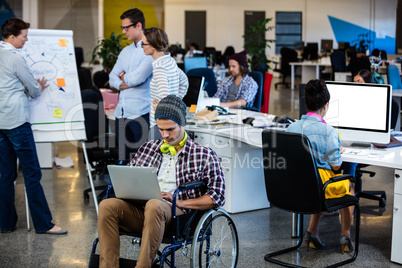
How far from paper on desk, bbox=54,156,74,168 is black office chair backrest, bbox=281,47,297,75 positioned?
31.7 ft

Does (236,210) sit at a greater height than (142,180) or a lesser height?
lesser

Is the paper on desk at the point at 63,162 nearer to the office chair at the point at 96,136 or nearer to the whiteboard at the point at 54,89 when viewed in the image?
the office chair at the point at 96,136

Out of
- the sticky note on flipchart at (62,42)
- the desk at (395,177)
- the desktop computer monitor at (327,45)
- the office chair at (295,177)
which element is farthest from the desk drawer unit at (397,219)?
the desktop computer monitor at (327,45)

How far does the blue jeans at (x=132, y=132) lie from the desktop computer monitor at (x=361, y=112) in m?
1.44

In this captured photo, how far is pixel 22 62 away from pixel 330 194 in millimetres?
2286

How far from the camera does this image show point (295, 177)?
3.33 metres

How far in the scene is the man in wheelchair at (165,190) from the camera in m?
2.76

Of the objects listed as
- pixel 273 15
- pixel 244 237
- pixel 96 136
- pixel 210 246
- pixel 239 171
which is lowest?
pixel 244 237

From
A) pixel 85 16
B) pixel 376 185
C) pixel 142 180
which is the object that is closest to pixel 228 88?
pixel 376 185

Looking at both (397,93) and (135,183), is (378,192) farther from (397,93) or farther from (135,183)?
(135,183)

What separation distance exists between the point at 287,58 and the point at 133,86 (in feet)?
37.4

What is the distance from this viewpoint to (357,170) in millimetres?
4676

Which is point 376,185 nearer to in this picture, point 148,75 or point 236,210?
point 236,210

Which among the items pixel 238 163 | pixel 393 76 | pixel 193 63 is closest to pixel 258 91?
pixel 193 63
